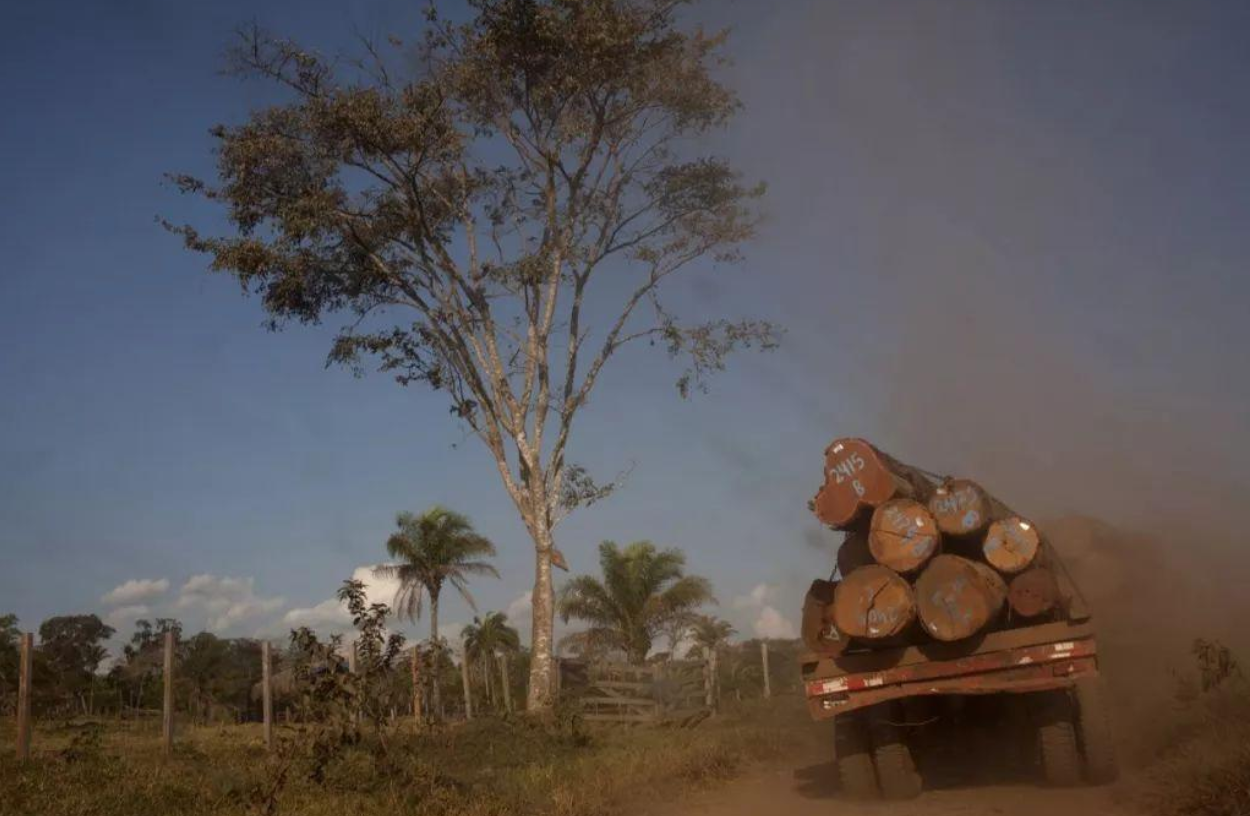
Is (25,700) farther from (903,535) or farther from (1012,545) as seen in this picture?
(1012,545)

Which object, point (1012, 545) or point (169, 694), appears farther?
point (169, 694)

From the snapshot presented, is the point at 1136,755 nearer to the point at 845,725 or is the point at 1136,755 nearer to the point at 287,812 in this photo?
the point at 845,725

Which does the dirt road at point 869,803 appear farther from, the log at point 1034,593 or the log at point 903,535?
the log at point 903,535

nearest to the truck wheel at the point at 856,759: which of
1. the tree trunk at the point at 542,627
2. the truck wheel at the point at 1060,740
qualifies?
the truck wheel at the point at 1060,740

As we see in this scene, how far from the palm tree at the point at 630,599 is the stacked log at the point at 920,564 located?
2378 cm

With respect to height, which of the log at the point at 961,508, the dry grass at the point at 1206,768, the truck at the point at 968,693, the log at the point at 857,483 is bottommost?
the dry grass at the point at 1206,768

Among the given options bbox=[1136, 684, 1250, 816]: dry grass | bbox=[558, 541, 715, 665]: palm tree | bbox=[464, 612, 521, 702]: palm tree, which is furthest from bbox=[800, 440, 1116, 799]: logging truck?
bbox=[464, 612, 521, 702]: palm tree

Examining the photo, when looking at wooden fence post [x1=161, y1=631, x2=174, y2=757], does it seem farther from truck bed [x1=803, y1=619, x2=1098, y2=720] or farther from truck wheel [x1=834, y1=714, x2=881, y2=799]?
truck wheel [x1=834, y1=714, x2=881, y2=799]

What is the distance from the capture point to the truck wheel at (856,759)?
930 cm

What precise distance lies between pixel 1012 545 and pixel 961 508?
528mm

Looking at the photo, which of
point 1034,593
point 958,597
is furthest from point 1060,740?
point 958,597

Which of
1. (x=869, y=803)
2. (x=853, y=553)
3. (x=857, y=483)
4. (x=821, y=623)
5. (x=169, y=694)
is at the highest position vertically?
(x=857, y=483)

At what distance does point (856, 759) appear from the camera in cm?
933

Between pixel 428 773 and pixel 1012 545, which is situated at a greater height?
pixel 1012 545
